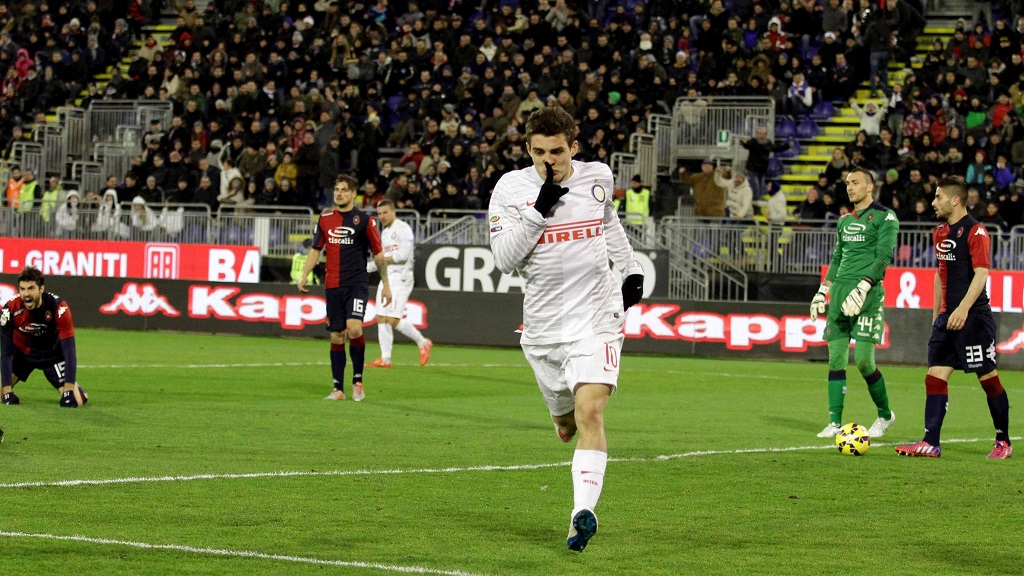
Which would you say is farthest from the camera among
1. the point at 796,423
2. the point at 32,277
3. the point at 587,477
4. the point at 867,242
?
the point at 796,423

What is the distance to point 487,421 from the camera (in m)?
13.9

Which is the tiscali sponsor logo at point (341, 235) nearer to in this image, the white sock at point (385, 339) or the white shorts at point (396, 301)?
the white shorts at point (396, 301)

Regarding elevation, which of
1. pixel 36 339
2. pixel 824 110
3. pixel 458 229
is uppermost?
pixel 824 110

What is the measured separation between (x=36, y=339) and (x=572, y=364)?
7.89 metres

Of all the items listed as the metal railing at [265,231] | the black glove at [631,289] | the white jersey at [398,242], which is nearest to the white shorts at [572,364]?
the black glove at [631,289]

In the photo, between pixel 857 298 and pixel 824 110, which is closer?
pixel 857 298

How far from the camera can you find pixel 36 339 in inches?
545

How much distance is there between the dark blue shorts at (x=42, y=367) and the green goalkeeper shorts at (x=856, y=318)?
23.5 ft

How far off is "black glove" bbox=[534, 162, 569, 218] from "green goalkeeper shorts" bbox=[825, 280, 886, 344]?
5974 mm

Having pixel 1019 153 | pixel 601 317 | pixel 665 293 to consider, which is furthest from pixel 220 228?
pixel 601 317

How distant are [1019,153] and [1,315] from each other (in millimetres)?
19995

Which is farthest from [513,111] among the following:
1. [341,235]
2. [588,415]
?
[588,415]

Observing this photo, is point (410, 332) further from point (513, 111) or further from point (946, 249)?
point (513, 111)

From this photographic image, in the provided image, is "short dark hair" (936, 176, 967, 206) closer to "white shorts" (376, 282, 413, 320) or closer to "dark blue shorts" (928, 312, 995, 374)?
"dark blue shorts" (928, 312, 995, 374)
